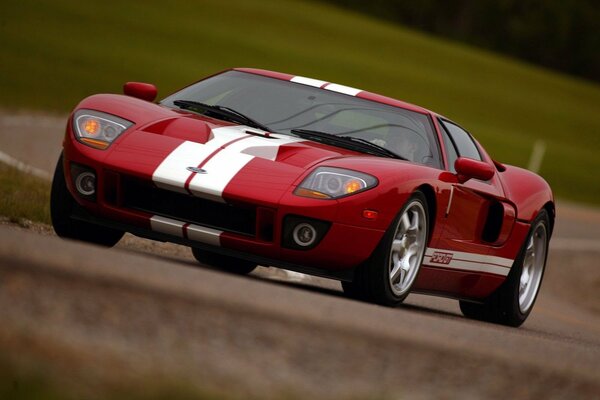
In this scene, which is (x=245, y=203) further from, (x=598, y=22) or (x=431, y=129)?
(x=598, y=22)

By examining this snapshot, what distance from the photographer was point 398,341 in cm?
422

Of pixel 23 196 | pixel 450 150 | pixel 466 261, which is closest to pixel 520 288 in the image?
pixel 466 261

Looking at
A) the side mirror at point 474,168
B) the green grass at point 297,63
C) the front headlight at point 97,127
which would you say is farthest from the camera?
the green grass at point 297,63

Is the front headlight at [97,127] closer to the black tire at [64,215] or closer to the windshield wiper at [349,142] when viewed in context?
the black tire at [64,215]

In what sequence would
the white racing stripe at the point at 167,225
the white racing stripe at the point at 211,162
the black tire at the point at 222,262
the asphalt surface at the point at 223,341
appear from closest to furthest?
the asphalt surface at the point at 223,341 < the white racing stripe at the point at 211,162 < the white racing stripe at the point at 167,225 < the black tire at the point at 222,262

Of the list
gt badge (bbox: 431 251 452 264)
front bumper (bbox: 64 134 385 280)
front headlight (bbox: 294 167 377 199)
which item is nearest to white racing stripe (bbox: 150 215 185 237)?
front bumper (bbox: 64 134 385 280)

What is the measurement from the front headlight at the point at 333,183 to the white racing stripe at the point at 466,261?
98 cm

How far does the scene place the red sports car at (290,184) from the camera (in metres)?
6.76

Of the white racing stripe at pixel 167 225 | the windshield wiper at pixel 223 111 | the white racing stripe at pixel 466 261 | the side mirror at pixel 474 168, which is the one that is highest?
the windshield wiper at pixel 223 111

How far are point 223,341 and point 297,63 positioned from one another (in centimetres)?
4417

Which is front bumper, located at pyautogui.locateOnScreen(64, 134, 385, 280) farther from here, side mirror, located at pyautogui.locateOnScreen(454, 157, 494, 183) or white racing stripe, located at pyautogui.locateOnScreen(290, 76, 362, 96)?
white racing stripe, located at pyautogui.locateOnScreen(290, 76, 362, 96)

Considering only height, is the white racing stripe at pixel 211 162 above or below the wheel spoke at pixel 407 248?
above

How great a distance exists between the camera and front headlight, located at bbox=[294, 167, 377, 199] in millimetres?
6777

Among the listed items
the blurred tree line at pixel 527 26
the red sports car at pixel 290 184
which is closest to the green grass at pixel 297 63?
the red sports car at pixel 290 184
